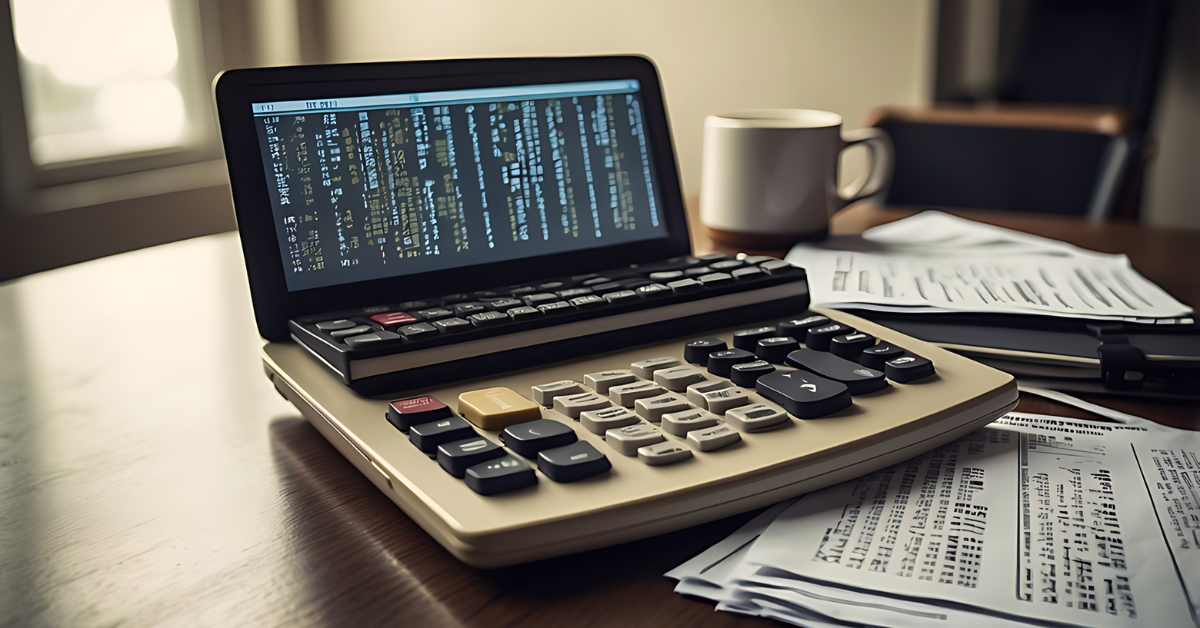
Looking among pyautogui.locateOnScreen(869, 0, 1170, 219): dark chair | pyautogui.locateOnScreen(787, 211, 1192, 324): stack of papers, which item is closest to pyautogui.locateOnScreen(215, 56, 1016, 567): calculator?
pyautogui.locateOnScreen(787, 211, 1192, 324): stack of papers

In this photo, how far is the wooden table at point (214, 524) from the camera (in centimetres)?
33

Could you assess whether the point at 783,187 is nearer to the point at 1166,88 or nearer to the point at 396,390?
the point at 396,390

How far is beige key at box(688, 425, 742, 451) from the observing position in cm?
39

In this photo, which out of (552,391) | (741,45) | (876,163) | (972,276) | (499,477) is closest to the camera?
(499,477)

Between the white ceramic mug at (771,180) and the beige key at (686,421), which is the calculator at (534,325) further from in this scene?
the white ceramic mug at (771,180)

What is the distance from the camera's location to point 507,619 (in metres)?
0.33

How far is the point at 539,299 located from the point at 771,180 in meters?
0.45

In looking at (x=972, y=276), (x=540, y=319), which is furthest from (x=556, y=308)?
(x=972, y=276)

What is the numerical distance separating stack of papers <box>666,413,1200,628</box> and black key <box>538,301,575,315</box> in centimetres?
19

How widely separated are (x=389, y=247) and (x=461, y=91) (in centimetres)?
13

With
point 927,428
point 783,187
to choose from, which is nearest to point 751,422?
point 927,428

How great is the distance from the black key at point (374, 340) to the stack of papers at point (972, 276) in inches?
13.9

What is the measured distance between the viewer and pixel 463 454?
365 mm

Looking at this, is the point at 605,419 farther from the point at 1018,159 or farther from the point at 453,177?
the point at 1018,159
